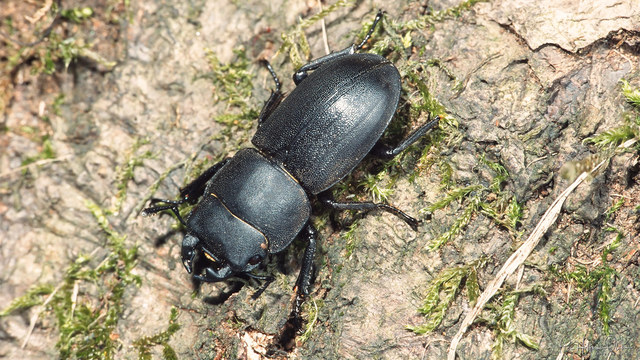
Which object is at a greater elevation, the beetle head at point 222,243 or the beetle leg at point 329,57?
the beetle leg at point 329,57

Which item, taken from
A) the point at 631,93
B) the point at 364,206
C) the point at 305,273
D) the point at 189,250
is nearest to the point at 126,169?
the point at 189,250

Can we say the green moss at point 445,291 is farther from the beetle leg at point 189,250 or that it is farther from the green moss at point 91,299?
the green moss at point 91,299

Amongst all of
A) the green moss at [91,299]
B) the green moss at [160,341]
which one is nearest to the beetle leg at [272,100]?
the green moss at [91,299]

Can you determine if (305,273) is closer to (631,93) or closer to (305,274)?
(305,274)

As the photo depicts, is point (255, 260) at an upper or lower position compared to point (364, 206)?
lower

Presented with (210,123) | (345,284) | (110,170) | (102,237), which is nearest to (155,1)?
(210,123)

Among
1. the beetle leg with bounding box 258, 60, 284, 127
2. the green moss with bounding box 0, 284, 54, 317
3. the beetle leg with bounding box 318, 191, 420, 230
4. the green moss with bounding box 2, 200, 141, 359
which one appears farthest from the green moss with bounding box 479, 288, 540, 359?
the green moss with bounding box 0, 284, 54, 317

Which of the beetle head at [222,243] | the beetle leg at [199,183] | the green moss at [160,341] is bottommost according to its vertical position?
the green moss at [160,341]
